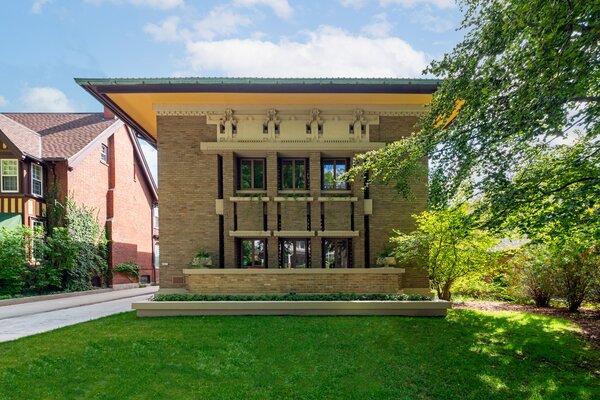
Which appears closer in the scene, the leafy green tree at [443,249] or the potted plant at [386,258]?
the leafy green tree at [443,249]

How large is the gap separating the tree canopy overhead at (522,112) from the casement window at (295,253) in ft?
20.3

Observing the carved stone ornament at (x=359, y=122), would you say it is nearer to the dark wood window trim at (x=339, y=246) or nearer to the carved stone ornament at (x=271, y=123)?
the carved stone ornament at (x=271, y=123)

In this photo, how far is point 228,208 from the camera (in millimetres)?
13547

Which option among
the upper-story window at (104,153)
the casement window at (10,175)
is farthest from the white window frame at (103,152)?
the casement window at (10,175)

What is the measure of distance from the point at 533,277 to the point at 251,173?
40.8 ft

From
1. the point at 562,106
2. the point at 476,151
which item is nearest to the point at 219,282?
the point at 476,151

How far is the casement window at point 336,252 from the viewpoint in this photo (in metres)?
14.0

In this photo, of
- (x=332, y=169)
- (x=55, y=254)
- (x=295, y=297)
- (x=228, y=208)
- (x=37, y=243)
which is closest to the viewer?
(x=295, y=297)

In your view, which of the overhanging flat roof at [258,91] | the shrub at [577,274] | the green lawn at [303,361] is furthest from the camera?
the overhanging flat roof at [258,91]

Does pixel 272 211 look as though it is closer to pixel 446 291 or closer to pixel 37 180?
pixel 446 291

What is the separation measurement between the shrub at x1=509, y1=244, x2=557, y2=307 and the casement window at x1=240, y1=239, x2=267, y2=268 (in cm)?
1004

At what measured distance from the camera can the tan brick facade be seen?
1352 cm

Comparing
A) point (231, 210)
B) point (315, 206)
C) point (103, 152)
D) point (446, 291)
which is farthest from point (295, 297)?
point (103, 152)

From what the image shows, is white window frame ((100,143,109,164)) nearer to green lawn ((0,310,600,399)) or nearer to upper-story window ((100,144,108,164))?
upper-story window ((100,144,108,164))
